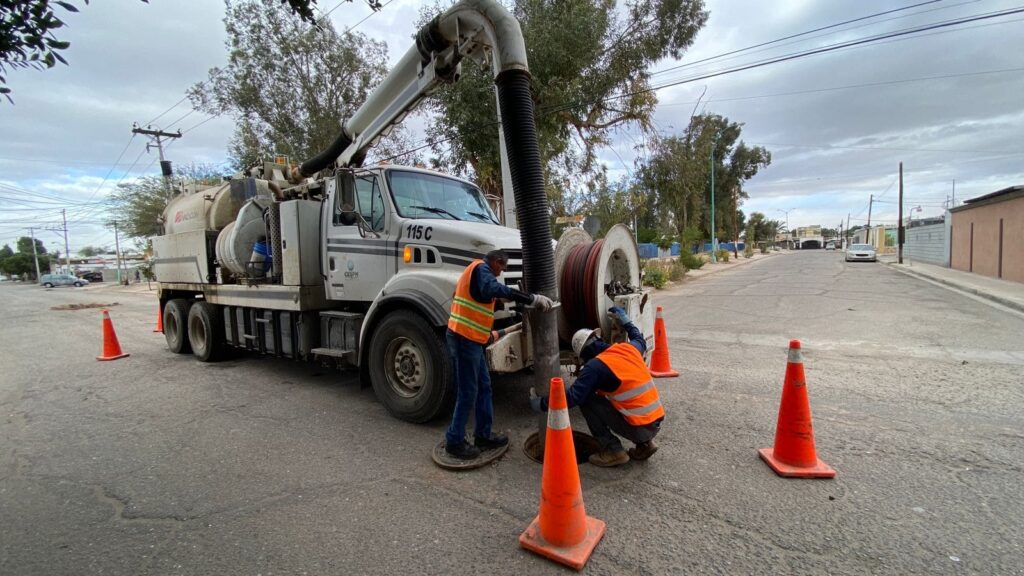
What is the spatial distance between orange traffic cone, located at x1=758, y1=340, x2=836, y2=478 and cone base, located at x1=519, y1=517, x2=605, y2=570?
1.52m

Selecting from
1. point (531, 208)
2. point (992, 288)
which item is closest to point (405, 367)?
point (531, 208)

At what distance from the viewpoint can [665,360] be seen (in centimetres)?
571

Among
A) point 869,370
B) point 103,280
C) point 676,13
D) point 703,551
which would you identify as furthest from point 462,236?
point 103,280

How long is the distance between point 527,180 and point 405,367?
2155 millimetres

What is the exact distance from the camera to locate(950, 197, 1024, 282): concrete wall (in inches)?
578

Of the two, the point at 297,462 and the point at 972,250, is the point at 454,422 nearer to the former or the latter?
the point at 297,462

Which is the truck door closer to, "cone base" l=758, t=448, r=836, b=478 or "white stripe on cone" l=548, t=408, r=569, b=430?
"white stripe on cone" l=548, t=408, r=569, b=430

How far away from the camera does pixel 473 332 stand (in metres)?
3.37

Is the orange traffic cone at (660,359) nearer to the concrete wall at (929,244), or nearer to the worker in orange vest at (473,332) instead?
the worker in orange vest at (473,332)

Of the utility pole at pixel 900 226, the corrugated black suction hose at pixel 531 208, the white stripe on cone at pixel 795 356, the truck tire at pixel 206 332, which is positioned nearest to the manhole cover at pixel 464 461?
the corrugated black suction hose at pixel 531 208

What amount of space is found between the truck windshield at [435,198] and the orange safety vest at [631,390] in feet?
8.20

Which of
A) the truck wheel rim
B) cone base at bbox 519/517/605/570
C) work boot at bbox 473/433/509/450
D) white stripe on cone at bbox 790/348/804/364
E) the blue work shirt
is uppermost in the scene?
the blue work shirt

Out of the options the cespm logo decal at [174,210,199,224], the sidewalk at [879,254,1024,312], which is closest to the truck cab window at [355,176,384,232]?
the cespm logo decal at [174,210,199,224]

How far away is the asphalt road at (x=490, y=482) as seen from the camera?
2.41 metres
